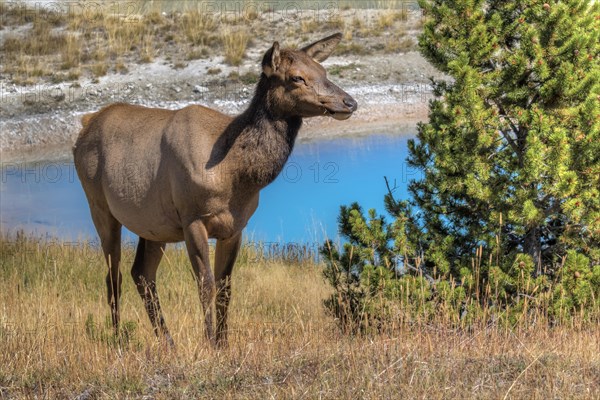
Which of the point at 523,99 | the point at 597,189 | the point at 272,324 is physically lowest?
the point at 272,324

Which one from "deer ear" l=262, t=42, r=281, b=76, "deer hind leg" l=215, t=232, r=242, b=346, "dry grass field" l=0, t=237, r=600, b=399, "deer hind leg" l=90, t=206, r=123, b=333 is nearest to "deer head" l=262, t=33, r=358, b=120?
"deer ear" l=262, t=42, r=281, b=76

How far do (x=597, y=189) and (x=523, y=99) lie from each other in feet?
3.14

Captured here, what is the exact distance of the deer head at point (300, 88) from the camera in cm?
806

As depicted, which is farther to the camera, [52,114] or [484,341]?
[52,114]

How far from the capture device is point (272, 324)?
8.58m

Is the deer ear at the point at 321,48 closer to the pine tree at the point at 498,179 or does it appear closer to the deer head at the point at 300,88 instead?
the deer head at the point at 300,88

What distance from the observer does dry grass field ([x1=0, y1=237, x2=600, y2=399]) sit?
21.7 ft

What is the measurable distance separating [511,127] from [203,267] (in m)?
2.86

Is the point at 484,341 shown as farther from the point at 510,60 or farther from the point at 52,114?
the point at 52,114

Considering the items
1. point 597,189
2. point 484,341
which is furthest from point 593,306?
point 484,341

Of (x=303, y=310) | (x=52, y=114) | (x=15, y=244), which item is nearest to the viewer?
(x=303, y=310)

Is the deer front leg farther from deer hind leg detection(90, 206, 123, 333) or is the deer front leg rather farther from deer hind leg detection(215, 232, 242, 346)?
deer hind leg detection(90, 206, 123, 333)

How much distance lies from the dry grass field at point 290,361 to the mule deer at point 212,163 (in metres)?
0.61

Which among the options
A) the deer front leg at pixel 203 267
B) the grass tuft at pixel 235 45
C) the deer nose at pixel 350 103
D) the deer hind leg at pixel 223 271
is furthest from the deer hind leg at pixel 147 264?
the grass tuft at pixel 235 45
